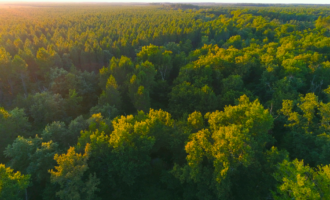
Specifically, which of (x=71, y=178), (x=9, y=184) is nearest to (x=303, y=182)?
(x=71, y=178)

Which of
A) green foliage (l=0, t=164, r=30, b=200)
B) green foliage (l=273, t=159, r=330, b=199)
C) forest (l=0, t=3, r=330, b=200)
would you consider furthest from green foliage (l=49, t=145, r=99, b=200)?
green foliage (l=273, t=159, r=330, b=199)

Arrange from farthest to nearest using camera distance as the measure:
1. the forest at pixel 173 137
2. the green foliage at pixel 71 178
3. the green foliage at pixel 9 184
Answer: the forest at pixel 173 137
the green foliage at pixel 71 178
the green foliage at pixel 9 184

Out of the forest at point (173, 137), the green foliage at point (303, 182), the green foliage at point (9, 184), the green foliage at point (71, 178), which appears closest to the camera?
the green foliage at point (303, 182)

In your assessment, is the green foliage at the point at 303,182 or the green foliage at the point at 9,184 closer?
the green foliage at the point at 303,182

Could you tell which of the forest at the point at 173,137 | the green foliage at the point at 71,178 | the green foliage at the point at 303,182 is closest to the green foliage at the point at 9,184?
the forest at the point at 173,137

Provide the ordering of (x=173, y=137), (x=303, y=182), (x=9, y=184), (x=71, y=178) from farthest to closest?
(x=173, y=137) → (x=71, y=178) → (x=9, y=184) → (x=303, y=182)

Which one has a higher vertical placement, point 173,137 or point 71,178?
point 71,178

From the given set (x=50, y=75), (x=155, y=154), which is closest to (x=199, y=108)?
(x=155, y=154)

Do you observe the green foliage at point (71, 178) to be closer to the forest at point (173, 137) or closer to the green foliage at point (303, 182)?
the forest at point (173, 137)

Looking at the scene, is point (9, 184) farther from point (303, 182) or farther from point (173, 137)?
point (303, 182)

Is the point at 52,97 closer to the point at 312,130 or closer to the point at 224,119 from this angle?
the point at 224,119

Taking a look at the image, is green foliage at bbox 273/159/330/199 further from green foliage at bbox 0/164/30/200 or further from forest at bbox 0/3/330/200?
green foliage at bbox 0/164/30/200
